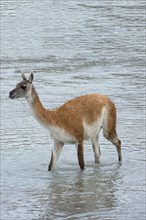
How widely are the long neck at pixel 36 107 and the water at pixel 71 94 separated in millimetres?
777

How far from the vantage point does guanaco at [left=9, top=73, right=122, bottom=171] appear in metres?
12.9

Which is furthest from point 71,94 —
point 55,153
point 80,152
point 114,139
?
point 80,152

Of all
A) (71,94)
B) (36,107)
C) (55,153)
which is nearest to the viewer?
(36,107)

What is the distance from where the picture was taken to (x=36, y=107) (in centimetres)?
1291

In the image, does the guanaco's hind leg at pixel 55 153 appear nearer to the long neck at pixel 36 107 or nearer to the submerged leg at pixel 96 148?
the long neck at pixel 36 107

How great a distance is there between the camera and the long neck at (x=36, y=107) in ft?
42.2

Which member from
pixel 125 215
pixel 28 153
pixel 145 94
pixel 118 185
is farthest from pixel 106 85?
pixel 125 215

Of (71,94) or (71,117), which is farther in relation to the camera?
(71,94)

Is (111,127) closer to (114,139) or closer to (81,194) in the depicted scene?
(114,139)

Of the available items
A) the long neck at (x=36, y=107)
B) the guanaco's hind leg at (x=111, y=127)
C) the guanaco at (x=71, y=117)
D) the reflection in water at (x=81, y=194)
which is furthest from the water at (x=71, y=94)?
the long neck at (x=36, y=107)

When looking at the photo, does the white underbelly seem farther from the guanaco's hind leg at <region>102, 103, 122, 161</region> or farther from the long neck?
the guanaco's hind leg at <region>102, 103, 122, 161</region>

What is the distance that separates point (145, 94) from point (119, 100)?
2.31 ft

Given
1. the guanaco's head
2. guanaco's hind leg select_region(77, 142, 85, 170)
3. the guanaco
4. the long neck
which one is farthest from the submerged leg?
the guanaco's head

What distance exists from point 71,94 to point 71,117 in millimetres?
4861
